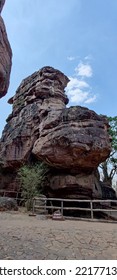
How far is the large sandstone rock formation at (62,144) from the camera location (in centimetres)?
1352

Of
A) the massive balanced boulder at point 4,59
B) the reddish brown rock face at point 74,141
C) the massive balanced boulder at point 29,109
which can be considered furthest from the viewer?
the massive balanced boulder at point 29,109

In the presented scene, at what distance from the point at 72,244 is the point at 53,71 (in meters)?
19.5

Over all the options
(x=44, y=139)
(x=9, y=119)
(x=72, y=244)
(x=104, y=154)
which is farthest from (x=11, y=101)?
(x=72, y=244)

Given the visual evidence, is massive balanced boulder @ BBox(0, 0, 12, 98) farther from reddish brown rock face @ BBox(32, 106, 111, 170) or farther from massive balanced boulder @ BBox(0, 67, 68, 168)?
massive balanced boulder @ BBox(0, 67, 68, 168)

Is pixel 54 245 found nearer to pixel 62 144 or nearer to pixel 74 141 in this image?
pixel 74 141

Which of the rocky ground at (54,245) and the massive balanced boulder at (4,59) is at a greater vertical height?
the massive balanced boulder at (4,59)

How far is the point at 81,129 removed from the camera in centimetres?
1414

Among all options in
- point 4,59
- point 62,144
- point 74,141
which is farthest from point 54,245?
point 62,144

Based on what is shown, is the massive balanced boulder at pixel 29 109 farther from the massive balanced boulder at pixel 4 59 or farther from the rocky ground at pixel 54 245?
the massive balanced boulder at pixel 4 59

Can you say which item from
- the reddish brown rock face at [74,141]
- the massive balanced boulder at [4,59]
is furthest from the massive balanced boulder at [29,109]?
the massive balanced boulder at [4,59]

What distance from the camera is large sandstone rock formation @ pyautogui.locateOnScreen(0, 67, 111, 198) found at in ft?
44.4

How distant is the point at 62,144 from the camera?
44.6ft

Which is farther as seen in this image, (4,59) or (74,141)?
(74,141)
